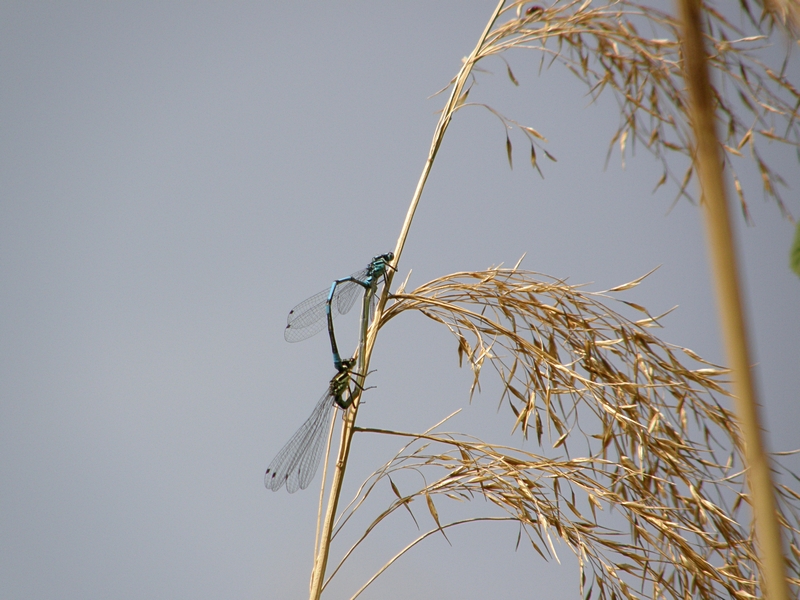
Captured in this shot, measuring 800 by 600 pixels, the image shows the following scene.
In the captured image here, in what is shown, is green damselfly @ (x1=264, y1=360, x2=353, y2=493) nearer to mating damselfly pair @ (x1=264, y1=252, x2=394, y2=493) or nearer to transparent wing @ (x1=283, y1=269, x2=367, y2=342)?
mating damselfly pair @ (x1=264, y1=252, x2=394, y2=493)

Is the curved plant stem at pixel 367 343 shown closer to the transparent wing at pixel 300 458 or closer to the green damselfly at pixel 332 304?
the green damselfly at pixel 332 304

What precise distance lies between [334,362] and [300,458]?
1.43 feet

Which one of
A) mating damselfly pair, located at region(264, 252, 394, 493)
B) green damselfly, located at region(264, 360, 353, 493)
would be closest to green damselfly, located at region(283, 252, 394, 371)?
mating damselfly pair, located at region(264, 252, 394, 493)

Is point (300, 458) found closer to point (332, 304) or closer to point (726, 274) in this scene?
point (332, 304)

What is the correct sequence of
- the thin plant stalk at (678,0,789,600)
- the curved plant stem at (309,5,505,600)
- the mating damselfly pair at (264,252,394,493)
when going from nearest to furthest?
the thin plant stalk at (678,0,789,600)
the curved plant stem at (309,5,505,600)
the mating damselfly pair at (264,252,394,493)

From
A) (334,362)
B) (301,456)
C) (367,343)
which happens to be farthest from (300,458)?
(367,343)

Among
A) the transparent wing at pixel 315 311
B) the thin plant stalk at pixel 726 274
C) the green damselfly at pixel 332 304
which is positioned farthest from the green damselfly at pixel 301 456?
the thin plant stalk at pixel 726 274

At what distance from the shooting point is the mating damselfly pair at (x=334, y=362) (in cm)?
196

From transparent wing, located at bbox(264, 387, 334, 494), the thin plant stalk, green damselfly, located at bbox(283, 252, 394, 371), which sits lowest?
the thin plant stalk

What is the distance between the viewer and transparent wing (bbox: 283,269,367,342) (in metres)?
2.51

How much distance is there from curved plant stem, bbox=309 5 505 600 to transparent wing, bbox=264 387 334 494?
56cm

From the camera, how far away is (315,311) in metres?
2.65

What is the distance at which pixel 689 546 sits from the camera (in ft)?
5.05

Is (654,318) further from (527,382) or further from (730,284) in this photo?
(730,284)
